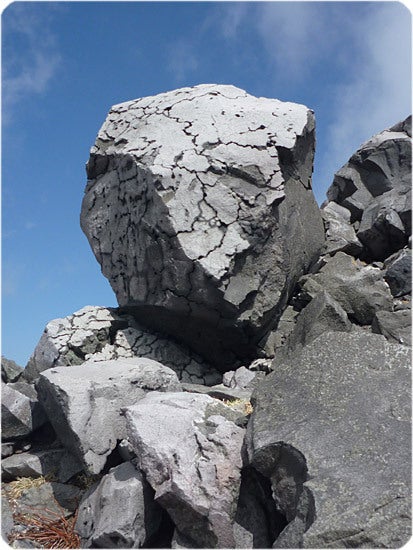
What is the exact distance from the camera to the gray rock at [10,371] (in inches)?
234

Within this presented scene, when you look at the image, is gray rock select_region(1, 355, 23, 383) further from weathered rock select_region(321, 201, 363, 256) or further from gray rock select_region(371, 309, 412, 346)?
weathered rock select_region(321, 201, 363, 256)

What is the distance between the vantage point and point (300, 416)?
309 centimetres

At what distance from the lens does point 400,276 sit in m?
6.02

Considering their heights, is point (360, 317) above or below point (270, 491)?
above

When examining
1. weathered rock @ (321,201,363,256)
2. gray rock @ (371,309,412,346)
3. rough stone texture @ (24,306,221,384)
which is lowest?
gray rock @ (371,309,412,346)

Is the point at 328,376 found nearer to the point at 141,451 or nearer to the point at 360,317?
the point at 141,451

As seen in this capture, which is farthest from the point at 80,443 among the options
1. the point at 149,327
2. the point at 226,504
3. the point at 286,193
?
the point at 286,193

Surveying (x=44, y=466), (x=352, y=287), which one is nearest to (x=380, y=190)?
(x=352, y=287)

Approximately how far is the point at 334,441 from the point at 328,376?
0.49 metres

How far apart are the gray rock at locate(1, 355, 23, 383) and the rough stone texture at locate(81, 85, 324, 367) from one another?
1471 mm

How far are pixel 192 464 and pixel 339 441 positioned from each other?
33.1 inches

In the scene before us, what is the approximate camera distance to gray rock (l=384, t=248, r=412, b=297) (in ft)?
19.5

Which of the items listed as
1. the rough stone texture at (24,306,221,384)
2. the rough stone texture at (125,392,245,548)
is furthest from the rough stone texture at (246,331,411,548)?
the rough stone texture at (24,306,221,384)

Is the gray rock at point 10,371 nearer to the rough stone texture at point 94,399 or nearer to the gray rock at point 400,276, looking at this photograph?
the rough stone texture at point 94,399
